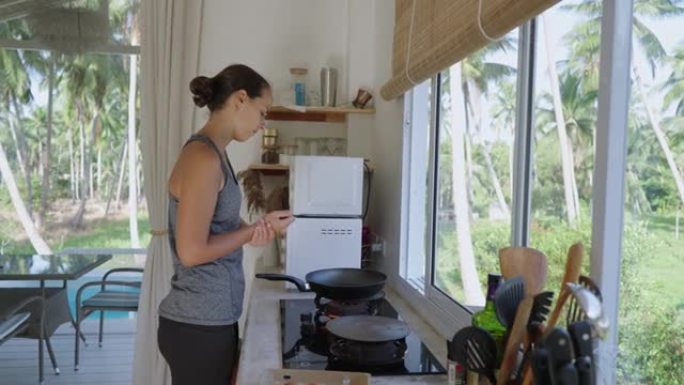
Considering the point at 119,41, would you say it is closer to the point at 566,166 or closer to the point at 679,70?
the point at 566,166

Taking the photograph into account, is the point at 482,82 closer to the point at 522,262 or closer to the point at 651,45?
the point at 651,45

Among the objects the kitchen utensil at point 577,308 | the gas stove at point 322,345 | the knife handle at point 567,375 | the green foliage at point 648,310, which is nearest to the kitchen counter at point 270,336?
the gas stove at point 322,345

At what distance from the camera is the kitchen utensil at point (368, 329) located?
130cm

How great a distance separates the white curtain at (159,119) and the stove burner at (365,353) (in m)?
1.95

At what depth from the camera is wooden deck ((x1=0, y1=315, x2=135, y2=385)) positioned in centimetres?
305

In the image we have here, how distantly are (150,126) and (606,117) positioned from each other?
8.22 feet

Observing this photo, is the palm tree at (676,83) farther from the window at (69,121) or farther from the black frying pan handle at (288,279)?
the window at (69,121)

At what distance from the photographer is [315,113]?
9.37ft

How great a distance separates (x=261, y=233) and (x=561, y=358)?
3.23 feet

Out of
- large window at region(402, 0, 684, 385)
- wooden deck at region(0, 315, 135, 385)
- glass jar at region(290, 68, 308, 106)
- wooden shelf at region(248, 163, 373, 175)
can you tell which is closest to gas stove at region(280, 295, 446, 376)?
large window at region(402, 0, 684, 385)

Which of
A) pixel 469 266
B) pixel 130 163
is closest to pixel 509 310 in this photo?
pixel 469 266

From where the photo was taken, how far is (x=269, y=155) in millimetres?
2771

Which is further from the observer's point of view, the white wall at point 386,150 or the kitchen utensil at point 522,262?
the white wall at point 386,150

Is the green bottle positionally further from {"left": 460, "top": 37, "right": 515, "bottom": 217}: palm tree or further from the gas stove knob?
the gas stove knob
